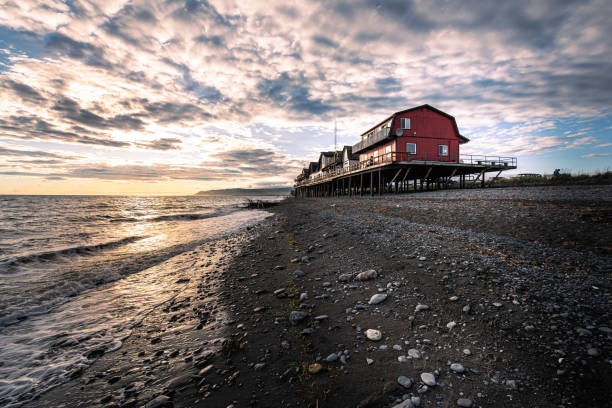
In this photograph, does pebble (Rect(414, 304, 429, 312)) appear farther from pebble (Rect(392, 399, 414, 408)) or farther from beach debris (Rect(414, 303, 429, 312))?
pebble (Rect(392, 399, 414, 408))

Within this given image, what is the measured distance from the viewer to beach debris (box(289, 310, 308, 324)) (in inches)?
153

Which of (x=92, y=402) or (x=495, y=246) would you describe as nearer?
(x=92, y=402)

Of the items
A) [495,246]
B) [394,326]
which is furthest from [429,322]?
[495,246]

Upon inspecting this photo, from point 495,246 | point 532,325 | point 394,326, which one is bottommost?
point 394,326

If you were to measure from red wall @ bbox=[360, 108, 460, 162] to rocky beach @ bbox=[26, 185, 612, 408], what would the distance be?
81.7 feet

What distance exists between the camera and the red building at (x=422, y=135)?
94.9 ft

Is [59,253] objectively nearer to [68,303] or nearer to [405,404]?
[68,303]

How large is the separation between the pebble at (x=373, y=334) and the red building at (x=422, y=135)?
27441mm

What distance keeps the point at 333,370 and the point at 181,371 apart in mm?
2110

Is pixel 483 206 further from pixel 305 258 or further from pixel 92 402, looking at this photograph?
pixel 92 402

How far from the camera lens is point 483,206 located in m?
10.5

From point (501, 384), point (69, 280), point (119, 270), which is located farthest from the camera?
point (119, 270)

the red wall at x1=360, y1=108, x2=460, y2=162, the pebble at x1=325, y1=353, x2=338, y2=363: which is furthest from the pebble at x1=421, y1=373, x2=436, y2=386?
the red wall at x1=360, y1=108, x2=460, y2=162

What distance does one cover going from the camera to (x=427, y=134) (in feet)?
96.7
